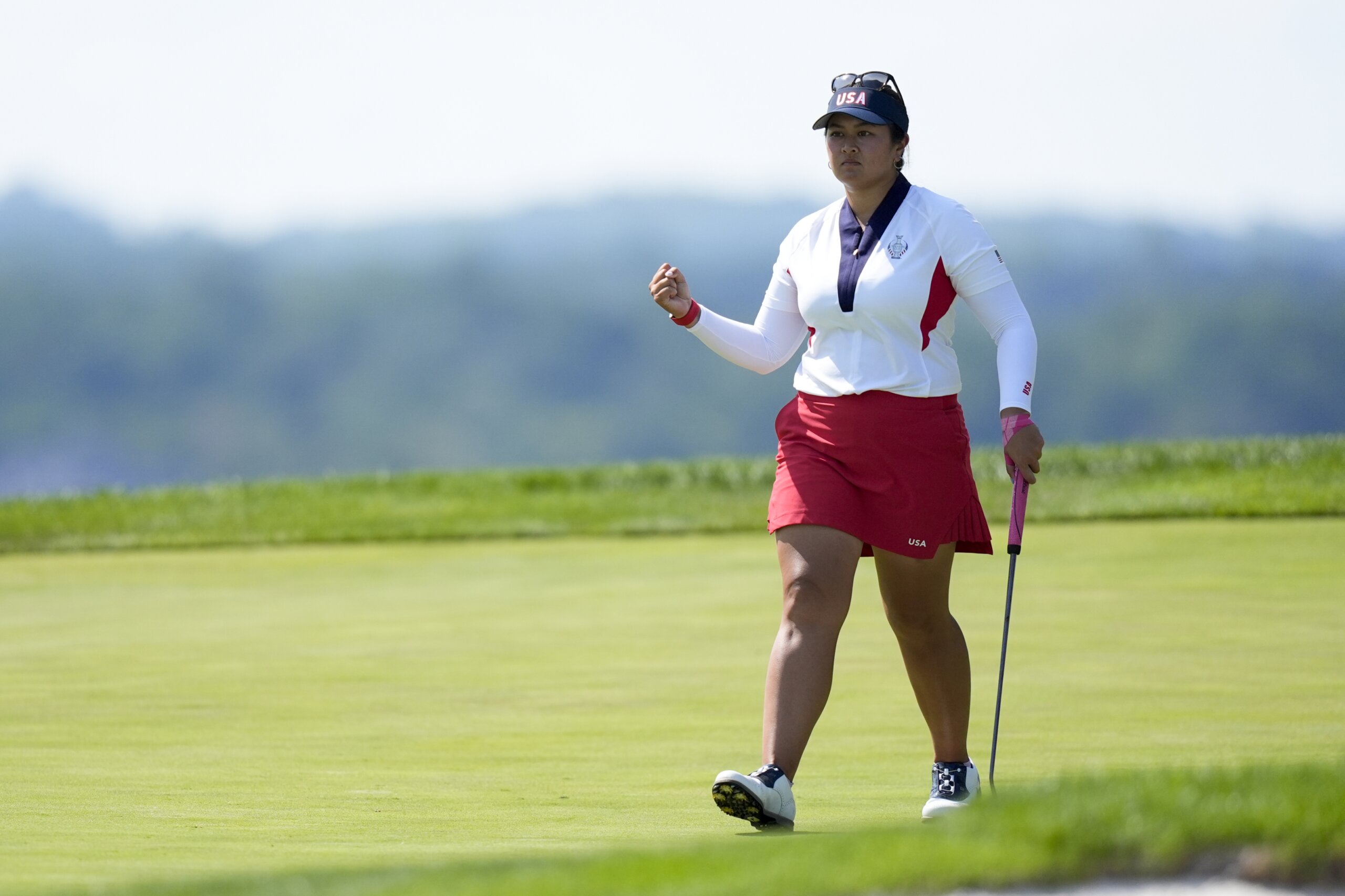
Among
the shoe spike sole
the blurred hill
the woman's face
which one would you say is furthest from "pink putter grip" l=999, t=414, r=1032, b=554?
the blurred hill

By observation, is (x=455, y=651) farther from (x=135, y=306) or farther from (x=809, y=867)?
(x=135, y=306)

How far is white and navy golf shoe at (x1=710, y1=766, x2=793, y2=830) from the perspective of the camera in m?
4.10

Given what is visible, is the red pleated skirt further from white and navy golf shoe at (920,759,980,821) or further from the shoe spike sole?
the shoe spike sole

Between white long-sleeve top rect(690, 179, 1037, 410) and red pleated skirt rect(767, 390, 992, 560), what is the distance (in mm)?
51

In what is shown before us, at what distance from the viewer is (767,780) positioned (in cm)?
419

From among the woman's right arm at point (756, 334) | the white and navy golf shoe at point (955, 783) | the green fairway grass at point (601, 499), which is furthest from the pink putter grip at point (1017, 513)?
the green fairway grass at point (601, 499)

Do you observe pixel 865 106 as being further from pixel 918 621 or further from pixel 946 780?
pixel 946 780

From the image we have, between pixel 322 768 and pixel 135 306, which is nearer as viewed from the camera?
pixel 322 768

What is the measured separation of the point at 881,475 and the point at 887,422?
132 mm

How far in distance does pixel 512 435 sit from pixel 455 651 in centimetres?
8898

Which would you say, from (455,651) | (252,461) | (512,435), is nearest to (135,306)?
(252,461)

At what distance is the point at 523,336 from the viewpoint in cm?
10369

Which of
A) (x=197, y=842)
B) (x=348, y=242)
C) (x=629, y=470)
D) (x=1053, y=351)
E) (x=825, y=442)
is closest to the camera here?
(x=197, y=842)

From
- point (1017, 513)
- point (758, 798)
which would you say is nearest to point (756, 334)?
point (1017, 513)
